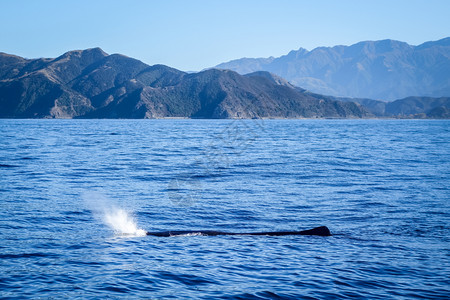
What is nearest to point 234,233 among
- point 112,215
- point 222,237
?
point 222,237

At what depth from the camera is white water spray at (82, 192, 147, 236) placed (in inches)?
692

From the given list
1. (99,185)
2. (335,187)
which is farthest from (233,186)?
(99,185)

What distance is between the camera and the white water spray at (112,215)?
17.6m

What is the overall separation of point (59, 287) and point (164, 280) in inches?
111

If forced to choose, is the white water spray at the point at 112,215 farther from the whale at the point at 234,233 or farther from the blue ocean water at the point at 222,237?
the whale at the point at 234,233

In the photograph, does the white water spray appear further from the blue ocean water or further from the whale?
the whale

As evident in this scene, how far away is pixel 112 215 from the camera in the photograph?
20500 mm

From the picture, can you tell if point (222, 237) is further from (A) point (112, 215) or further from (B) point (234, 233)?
(A) point (112, 215)

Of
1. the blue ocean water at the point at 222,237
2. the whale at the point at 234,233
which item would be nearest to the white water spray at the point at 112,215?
the blue ocean water at the point at 222,237

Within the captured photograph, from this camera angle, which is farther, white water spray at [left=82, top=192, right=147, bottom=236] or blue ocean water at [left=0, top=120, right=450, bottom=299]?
white water spray at [left=82, top=192, right=147, bottom=236]

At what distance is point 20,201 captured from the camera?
23266 mm

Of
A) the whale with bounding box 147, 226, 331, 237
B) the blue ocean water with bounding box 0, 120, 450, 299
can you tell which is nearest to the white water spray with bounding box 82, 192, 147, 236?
the blue ocean water with bounding box 0, 120, 450, 299

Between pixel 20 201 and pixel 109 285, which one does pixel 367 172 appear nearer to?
pixel 20 201

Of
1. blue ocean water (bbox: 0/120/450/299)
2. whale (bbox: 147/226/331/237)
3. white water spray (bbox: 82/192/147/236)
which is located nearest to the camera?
blue ocean water (bbox: 0/120/450/299)
